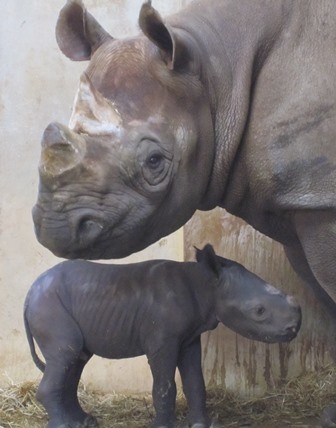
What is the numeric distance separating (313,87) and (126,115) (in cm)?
50

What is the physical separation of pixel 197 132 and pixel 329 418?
114 centimetres

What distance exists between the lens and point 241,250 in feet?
12.5

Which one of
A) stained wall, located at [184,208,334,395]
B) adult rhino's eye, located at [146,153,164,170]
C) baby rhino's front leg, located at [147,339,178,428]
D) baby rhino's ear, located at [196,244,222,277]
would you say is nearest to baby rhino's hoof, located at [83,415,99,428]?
baby rhino's front leg, located at [147,339,178,428]

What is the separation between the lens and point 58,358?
3312 millimetres

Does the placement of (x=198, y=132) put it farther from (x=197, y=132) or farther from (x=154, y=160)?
(x=154, y=160)

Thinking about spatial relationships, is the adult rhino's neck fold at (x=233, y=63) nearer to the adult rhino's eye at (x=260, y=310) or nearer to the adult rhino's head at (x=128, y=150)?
the adult rhino's head at (x=128, y=150)

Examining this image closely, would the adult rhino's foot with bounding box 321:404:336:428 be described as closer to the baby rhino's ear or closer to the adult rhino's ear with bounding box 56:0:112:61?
the baby rhino's ear

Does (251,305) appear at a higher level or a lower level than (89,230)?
lower

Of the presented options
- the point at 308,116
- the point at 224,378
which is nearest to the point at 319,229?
the point at 308,116

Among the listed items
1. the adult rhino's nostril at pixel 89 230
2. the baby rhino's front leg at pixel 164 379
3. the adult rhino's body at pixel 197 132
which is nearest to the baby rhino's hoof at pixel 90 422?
the baby rhino's front leg at pixel 164 379

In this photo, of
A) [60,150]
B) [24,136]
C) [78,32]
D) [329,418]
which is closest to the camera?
[60,150]

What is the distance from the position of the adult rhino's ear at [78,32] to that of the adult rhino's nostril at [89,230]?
56cm

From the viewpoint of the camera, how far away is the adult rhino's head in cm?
271

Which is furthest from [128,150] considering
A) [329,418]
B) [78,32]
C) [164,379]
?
[329,418]
